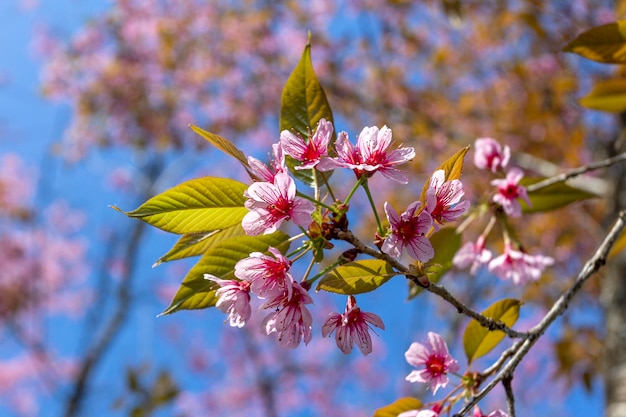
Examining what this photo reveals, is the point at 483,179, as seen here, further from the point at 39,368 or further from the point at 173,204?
the point at 39,368

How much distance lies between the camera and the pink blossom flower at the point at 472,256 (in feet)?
3.83

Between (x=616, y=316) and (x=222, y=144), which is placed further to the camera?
(x=616, y=316)

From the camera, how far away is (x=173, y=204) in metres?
0.70

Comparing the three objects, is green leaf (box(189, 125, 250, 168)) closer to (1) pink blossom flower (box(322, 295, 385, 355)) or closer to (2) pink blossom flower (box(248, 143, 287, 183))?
(2) pink blossom flower (box(248, 143, 287, 183))

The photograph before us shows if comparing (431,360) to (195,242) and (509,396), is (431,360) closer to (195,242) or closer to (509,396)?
(509,396)

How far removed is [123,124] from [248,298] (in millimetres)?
6663

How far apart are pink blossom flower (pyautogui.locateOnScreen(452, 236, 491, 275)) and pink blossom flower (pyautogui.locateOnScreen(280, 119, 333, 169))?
0.55 meters

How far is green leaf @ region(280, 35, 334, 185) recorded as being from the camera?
0.82 meters

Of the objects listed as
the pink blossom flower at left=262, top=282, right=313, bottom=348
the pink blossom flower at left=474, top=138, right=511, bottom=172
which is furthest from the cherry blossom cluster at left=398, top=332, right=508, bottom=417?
the pink blossom flower at left=474, top=138, right=511, bottom=172

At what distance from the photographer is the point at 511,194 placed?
105 cm

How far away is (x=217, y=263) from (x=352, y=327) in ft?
0.71

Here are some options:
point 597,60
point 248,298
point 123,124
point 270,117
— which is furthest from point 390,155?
point 123,124

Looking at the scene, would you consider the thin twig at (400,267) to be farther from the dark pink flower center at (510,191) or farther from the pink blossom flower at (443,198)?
the dark pink flower center at (510,191)

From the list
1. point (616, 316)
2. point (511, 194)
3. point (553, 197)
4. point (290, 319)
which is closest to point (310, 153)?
point (290, 319)
